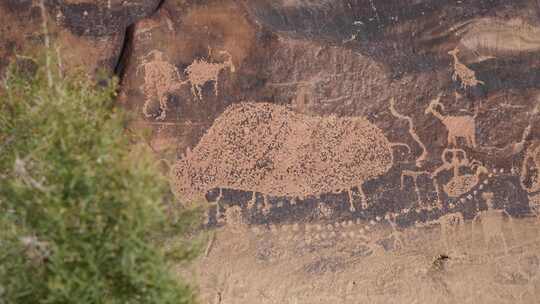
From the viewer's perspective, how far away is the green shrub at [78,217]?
223 inches

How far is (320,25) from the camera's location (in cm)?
863

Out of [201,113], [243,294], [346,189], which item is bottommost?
[243,294]

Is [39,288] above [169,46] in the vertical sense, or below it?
below

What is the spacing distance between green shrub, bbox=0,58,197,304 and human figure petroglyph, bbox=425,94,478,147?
11.2ft

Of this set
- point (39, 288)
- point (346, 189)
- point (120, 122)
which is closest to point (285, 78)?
point (346, 189)

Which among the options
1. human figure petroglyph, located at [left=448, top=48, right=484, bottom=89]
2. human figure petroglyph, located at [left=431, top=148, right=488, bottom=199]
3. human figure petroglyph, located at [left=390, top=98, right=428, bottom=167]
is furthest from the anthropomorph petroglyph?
human figure petroglyph, located at [left=448, top=48, right=484, bottom=89]

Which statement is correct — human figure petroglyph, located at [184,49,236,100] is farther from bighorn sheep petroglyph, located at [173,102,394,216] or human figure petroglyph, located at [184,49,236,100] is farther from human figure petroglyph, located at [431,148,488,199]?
human figure petroglyph, located at [431,148,488,199]

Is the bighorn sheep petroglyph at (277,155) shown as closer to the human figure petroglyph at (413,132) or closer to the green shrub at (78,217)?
the human figure petroglyph at (413,132)

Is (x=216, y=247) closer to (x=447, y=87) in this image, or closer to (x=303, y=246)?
(x=303, y=246)

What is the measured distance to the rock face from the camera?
28.0ft

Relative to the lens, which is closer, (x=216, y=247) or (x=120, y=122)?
(x=120, y=122)

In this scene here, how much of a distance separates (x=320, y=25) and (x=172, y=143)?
1.67 m

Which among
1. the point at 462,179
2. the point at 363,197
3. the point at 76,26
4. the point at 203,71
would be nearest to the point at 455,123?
the point at 462,179

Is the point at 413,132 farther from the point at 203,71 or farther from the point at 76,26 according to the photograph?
the point at 76,26
